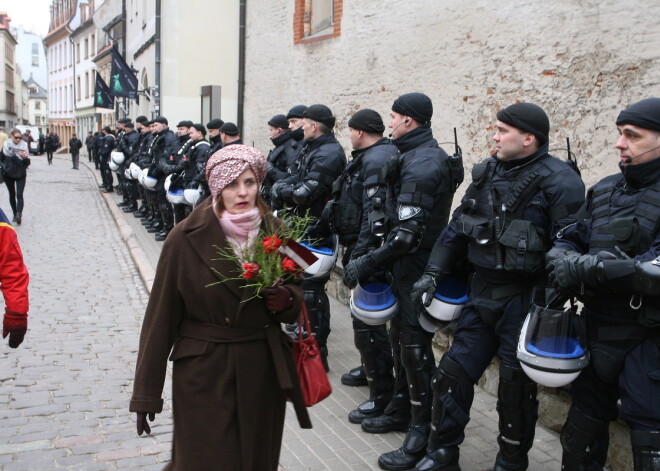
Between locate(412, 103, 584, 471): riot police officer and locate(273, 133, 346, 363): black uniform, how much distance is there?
2.14 m

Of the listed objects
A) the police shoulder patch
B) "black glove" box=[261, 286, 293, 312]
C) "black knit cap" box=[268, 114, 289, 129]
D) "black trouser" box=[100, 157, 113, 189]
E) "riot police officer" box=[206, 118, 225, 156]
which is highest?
"black knit cap" box=[268, 114, 289, 129]

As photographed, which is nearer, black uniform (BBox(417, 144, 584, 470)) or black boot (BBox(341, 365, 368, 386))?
black uniform (BBox(417, 144, 584, 470))

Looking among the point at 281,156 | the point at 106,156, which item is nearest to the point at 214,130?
the point at 281,156

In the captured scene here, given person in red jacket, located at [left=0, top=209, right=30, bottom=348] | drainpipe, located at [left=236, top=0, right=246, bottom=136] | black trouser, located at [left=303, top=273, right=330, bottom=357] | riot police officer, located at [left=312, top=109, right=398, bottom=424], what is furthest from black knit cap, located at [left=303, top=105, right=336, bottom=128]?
drainpipe, located at [left=236, top=0, right=246, bottom=136]

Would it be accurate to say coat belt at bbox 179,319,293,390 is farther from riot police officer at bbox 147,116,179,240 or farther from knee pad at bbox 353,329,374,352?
riot police officer at bbox 147,116,179,240

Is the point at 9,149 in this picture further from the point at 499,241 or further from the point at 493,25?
the point at 499,241

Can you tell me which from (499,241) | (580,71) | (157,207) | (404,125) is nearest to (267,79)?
(157,207)

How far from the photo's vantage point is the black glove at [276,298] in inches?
123

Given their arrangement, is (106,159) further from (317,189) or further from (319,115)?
(317,189)

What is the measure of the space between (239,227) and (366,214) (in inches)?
71.0

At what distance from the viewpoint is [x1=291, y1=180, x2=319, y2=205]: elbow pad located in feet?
19.7

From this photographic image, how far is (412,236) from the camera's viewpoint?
4340mm

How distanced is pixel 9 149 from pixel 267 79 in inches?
228

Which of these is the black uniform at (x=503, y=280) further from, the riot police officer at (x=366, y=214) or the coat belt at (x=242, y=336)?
the coat belt at (x=242, y=336)
